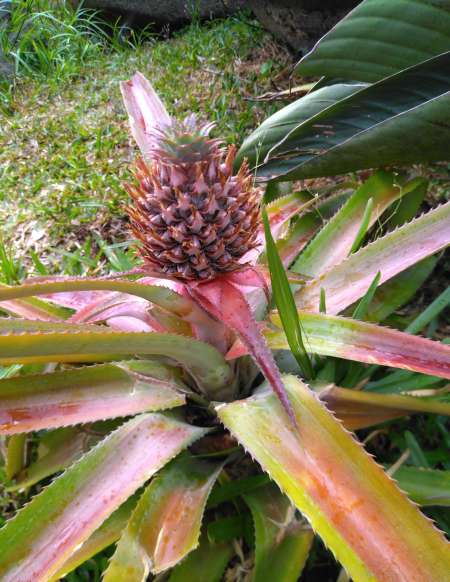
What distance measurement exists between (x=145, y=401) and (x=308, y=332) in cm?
29

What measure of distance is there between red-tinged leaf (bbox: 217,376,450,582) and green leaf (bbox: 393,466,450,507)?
0.80 feet

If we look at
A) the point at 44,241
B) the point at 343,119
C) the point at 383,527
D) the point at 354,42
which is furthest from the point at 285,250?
the point at 44,241

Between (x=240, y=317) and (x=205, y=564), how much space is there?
16.5 inches

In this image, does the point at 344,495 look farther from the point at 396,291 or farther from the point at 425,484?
the point at 396,291

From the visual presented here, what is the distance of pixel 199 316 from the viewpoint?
90 cm

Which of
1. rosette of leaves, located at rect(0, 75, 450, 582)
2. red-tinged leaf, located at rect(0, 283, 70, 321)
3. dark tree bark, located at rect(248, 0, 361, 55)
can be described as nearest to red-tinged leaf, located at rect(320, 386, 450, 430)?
rosette of leaves, located at rect(0, 75, 450, 582)

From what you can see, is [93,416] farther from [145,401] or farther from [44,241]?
[44,241]

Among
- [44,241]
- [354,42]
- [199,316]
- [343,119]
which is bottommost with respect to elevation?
[44,241]

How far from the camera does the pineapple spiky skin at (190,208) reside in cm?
80

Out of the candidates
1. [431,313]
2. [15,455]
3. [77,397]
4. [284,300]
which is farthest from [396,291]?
[15,455]

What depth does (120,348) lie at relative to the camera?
0.73 metres

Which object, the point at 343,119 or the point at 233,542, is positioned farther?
the point at 343,119

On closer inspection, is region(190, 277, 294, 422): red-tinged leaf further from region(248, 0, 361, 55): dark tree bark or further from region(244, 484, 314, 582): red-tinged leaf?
region(248, 0, 361, 55): dark tree bark

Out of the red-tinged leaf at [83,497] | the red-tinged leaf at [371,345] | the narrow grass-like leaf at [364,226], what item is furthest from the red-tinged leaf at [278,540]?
the narrow grass-like leaf at [364,226]
